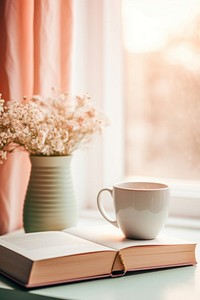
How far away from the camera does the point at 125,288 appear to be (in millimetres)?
914

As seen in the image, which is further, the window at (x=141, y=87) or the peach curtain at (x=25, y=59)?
the window at (x=141, y=87)

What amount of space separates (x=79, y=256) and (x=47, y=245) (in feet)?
0.26

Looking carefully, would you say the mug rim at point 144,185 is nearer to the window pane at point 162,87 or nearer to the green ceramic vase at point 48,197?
the green ceramic vase at point 48,197

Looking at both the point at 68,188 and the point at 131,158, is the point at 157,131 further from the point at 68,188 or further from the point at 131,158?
the point at 68,188

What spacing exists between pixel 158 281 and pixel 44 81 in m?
0.60

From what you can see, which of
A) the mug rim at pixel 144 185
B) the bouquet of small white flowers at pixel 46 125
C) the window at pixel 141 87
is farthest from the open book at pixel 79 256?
the window at pixel 141 87

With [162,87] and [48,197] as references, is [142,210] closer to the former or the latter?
[48,197]

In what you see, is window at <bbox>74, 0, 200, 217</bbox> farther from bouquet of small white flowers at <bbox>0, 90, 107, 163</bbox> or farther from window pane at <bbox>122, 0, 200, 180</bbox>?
bouquet of small white flowers at <bbox>0, 90, 107, 163</bbox>

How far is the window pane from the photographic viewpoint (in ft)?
5.08

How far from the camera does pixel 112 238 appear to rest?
41.7 inches

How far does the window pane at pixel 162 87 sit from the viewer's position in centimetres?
155

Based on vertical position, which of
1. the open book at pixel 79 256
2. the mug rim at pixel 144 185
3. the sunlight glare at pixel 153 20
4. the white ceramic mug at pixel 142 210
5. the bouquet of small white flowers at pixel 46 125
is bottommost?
the open book at pixel 79 256

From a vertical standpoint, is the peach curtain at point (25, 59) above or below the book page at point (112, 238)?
above

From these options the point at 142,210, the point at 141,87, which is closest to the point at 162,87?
the point at 141,87
